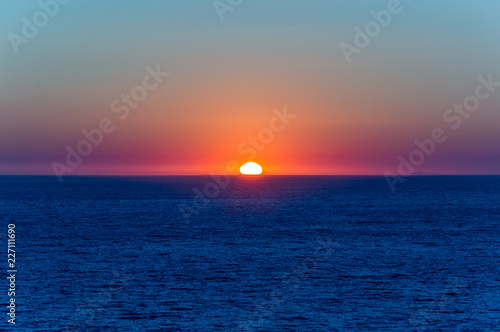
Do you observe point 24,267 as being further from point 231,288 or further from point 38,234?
point 38,234

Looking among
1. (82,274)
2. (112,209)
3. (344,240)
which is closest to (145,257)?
(82,274)

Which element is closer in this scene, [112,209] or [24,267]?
[24,267]

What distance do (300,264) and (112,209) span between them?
118 m

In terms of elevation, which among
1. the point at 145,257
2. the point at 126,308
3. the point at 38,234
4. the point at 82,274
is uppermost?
the point at 38,234

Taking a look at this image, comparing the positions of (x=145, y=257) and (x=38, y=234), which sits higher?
(x=38, y=234)

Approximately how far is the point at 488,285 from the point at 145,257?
44.8 m

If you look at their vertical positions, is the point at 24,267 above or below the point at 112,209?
below

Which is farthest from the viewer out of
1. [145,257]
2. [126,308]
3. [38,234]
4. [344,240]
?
[38,234]

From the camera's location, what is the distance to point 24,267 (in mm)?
83625

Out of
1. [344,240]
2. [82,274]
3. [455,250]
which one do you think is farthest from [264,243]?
[82,274]

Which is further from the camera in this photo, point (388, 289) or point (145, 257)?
point (145, 257)

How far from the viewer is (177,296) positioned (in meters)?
68.8

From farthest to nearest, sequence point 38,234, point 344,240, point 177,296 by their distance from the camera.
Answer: point 38,234, point 344,240, point 177,296

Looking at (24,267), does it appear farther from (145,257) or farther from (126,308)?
(126,308)
